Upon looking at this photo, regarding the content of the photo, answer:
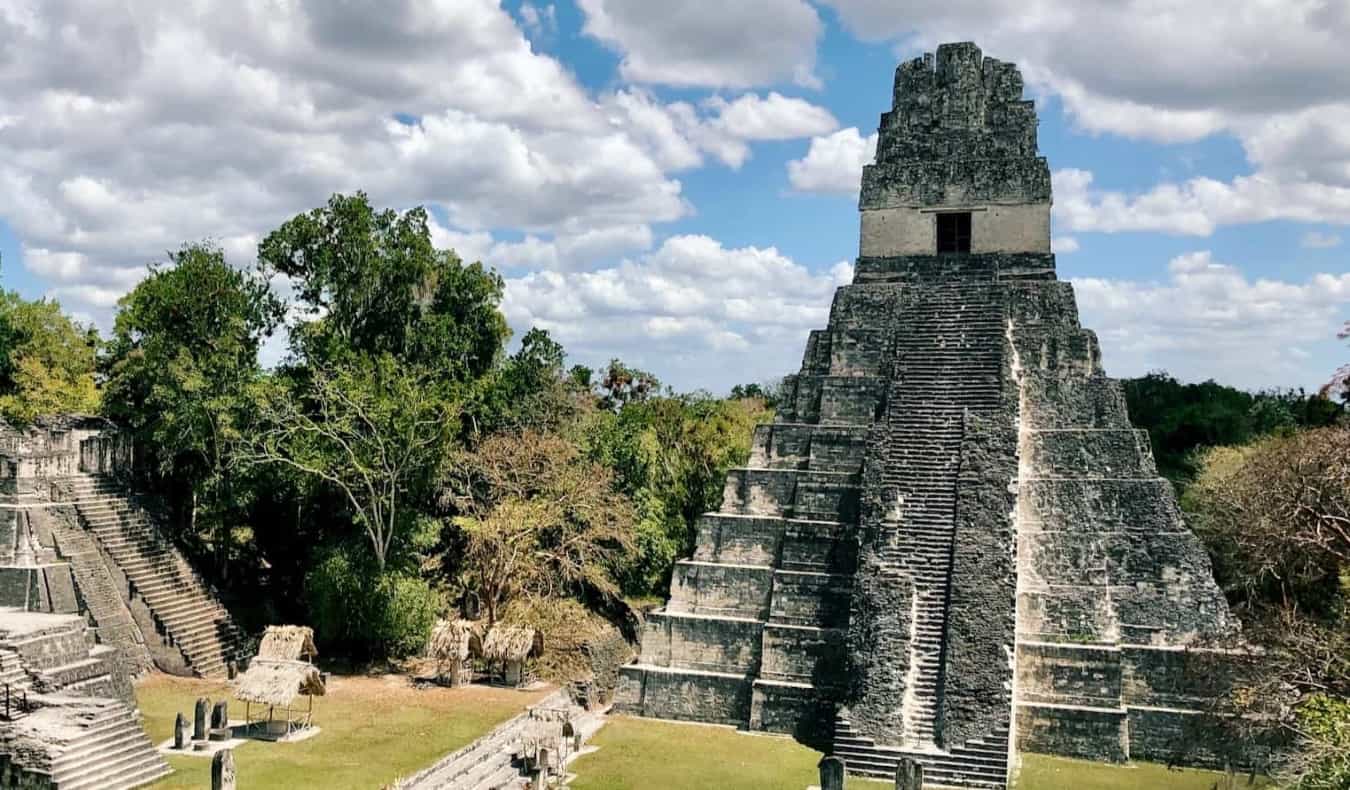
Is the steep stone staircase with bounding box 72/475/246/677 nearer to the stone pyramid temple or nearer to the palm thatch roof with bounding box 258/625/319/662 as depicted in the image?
the palm thatch roof with bounding box 258/625/319/662

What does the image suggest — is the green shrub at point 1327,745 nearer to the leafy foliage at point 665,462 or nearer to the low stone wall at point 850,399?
the low stone wall at point 850,399

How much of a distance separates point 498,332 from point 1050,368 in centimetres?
1295

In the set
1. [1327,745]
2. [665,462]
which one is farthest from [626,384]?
[1327,745]

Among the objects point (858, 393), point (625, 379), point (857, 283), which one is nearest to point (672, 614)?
point (858, 393)

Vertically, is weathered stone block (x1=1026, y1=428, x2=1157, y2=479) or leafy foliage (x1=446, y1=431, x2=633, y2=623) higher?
weathered stone block (x1=1026, y1=428, x2=1157, y2=479)

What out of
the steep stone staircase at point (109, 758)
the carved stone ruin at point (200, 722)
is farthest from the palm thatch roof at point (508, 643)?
the steep stone staircase at point (109, 758)

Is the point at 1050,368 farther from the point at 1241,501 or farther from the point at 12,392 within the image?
the point at 12,392

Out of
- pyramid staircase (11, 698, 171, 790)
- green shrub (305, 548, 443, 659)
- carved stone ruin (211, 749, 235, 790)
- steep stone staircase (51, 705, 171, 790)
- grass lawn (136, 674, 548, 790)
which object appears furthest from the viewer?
green shrub (305, 548, 443, 659)

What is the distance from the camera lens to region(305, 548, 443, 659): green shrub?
23.4 metres

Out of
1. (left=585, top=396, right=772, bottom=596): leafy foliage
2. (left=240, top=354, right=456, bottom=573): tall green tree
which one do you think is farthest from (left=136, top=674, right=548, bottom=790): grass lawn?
(left=585, top=396, right=772, bottom=596): leafy foliage

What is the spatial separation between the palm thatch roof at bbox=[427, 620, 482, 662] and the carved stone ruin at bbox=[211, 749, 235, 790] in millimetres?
7184

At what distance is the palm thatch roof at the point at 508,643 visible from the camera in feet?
73.0

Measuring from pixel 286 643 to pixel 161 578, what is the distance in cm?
465

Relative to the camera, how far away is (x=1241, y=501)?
23391mm
